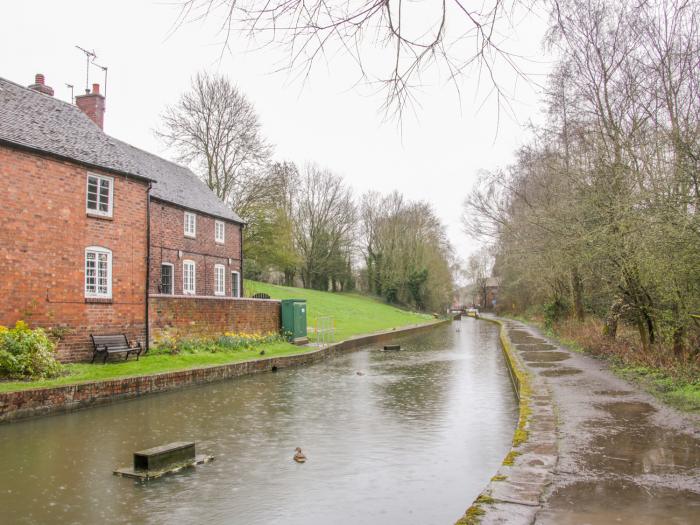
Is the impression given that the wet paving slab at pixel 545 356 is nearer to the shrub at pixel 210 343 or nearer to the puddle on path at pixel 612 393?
the puddle on path at pixel 612 393

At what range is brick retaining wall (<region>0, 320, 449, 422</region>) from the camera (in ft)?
32.4

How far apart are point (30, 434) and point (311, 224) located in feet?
165

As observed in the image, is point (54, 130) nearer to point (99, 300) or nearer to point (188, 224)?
point (99, 300)

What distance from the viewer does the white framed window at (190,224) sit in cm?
2480

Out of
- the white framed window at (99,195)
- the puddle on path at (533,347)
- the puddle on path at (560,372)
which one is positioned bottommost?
the puddle on path at (560,372)

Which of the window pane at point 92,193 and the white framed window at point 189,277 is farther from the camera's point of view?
the white framed window at point 189,277

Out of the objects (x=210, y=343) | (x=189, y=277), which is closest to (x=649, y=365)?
(x=210, y=343)

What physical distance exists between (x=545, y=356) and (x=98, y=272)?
13.2m

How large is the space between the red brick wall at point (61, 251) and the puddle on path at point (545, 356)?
37.8ft

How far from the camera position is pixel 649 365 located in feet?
38.9

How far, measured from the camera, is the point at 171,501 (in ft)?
19.5

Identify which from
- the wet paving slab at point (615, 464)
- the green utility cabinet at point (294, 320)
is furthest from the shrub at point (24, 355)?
the green utility cabinet at point (294, 320)

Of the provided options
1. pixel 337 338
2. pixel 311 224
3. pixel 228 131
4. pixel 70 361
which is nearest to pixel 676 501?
pixel 70 361

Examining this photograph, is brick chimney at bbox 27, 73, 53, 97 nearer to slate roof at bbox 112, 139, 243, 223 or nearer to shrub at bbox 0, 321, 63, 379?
slate roof at bbox 112, 139, 243, 223
